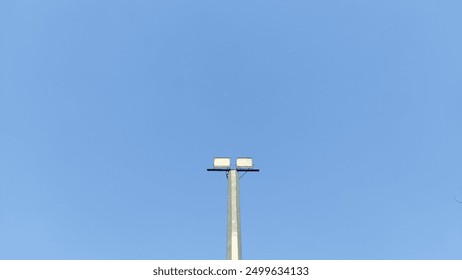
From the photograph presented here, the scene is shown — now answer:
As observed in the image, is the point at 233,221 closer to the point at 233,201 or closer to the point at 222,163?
the point at 233,201

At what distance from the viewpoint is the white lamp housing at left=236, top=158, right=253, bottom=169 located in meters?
18.1

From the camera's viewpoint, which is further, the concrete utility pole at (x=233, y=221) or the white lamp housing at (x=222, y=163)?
the white lamp housing at (x=222, y=163)

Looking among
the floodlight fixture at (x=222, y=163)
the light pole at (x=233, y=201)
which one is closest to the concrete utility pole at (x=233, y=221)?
the light pole at (x=233, y=201)

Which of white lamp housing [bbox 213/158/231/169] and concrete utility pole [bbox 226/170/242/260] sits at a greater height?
white lamp housing [bbox 213/158/231/169]

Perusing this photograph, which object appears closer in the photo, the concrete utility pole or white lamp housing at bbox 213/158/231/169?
the concrete utility pole

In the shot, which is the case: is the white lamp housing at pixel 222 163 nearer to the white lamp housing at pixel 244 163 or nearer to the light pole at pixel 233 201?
the light pole at pixel 233 201

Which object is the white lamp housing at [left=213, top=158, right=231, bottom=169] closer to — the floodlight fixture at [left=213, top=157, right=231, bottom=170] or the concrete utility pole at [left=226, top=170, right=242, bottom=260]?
the floodlight fixture at [left=213, top=157, right=231, bottom=170]

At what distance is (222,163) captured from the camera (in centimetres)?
1819

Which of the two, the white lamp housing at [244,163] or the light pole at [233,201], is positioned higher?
the white lamp housing at [244,163]

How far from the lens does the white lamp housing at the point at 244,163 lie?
18.1 meters

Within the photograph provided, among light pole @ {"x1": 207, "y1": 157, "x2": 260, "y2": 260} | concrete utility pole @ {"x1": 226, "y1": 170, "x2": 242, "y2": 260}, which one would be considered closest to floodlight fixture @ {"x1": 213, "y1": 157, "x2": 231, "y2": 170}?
light pole @ {"x1": 207, "y1": 157, "x2": 260, "y2": 260}
